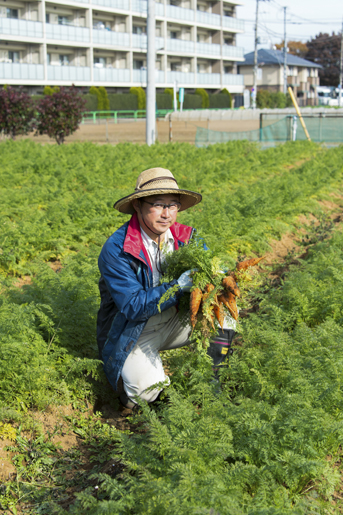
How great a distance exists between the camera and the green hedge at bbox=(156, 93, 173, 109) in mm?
51206

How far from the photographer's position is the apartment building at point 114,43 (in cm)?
4262

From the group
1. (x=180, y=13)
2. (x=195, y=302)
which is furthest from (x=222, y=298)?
(x=180, y=13)

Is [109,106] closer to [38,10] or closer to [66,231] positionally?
[38,10]

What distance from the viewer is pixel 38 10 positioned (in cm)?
4319

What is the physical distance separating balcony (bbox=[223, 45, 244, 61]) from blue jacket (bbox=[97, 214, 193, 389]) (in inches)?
2433

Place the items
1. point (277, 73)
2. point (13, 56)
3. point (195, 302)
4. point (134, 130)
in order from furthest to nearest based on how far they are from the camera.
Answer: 1. point (277, 73)
2. point (13, 56)
3. point (134, 130)
4. point (195, 302)

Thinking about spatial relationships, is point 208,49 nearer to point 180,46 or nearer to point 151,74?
point 180,46

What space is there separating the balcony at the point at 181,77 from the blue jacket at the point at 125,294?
2097 inches

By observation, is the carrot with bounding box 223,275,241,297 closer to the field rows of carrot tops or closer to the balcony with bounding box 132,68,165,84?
the field rows of carrot tops

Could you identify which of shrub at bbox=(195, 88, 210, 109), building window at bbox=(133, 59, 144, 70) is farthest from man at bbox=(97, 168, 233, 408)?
shrub at bbox=(195, 88, 210, 109)

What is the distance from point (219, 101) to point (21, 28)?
2446 centimetres

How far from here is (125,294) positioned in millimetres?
3918

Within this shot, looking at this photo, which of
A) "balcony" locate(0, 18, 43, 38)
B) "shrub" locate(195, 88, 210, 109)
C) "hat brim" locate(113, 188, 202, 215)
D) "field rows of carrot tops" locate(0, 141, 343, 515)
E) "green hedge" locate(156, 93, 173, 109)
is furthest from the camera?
"shrub" locate(195, 88, 210, 109)

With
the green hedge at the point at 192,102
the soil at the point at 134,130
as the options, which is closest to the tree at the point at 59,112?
the soil at the point at 134,130
